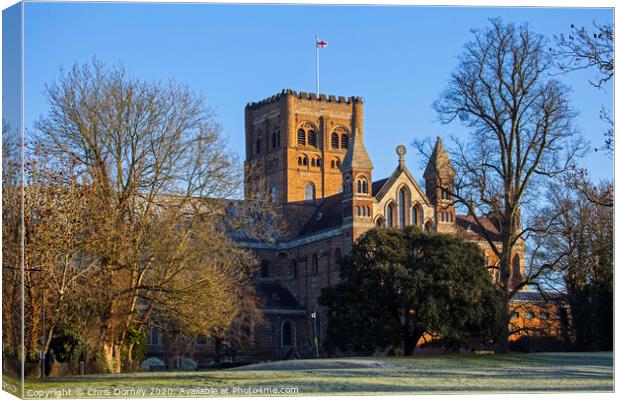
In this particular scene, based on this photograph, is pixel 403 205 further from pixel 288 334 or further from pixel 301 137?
pixel 301 137

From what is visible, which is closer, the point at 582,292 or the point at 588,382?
the point at 588,382

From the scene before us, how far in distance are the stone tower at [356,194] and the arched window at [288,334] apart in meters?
8.23

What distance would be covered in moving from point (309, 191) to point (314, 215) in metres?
9.76

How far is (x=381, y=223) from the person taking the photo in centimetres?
8125

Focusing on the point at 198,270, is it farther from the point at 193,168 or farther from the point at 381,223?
the point at 381,223

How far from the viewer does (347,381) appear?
25672 millimetres

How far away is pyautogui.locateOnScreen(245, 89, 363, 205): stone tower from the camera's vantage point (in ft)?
327

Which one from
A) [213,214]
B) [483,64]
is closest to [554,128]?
[483,64]

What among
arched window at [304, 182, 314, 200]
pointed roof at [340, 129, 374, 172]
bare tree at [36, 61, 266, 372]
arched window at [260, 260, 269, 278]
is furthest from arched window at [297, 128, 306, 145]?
bare tree at [36, 61, 266, 372]

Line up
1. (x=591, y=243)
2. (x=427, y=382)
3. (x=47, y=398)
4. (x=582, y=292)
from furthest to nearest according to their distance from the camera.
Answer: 1. (x=582, y=292)
2. (x=591, y=243)
3. (x=427, y=382)
4. (x=47, y=398)

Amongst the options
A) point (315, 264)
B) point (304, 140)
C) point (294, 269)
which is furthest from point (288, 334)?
point (304, 140)

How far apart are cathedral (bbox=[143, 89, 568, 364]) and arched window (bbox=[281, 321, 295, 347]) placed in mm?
72

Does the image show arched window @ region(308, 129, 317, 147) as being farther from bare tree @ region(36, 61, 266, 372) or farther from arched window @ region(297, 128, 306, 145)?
bare tree @ region(36, 61, 266, 372)

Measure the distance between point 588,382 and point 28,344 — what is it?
13.6 meters
